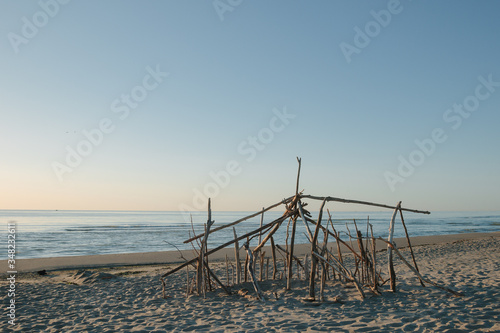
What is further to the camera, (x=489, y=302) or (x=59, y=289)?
(x=59, y=289)

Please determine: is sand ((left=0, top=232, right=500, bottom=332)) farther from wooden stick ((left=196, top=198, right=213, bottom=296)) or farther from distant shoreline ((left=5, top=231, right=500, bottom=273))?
distant shoreline ((left=5, top=231, right=500, bottom=273))

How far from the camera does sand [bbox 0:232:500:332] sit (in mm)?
4668

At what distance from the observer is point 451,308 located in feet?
17.0

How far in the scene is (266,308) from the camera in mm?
5512

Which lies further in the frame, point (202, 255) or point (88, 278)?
point (88, 278)

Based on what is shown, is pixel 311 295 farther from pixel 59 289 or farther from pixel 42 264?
pixel 42 264

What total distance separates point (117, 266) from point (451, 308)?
10.8 m

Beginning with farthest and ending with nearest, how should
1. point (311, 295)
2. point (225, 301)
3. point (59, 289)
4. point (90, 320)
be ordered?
1. point (59, 289)
2. point (225, 301)
3. point (311, 295)
4. point (90, 320)

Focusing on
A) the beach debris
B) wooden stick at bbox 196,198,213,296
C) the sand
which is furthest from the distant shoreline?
wooden stick at bbox 196,198,213,296

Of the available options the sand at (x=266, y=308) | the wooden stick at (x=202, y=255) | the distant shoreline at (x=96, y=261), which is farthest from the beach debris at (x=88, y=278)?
the wooden stick at (x=202, y=255)

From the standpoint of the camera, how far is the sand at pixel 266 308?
15.3 feet

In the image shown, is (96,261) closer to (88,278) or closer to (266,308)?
(88,278)

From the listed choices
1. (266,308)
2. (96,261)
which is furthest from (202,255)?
(96,261)

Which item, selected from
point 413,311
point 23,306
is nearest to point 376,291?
point 413,311
